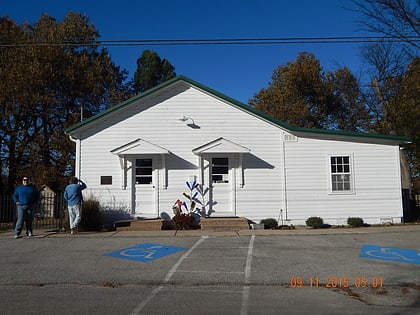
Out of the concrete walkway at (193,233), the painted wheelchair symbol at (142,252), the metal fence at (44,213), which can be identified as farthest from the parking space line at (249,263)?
the metal fence at (44,213)

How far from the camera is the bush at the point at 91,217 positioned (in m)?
13.1

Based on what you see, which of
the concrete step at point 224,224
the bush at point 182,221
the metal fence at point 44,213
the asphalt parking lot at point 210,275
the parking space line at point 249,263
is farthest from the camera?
the metal fence at point 44,213

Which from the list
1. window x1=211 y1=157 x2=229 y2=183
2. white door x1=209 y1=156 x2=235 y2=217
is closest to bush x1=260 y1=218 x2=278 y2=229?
white door x1=209 y1=156 x2=235 y2=217

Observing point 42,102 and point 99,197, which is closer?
point 99,197

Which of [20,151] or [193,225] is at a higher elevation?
[20,151]

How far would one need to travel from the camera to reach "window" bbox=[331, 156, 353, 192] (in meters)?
14.6

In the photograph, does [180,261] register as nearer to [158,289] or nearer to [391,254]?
[158,289]

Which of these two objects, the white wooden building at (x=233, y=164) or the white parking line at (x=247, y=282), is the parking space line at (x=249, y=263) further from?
the white wooden building at (x=233, y=164)

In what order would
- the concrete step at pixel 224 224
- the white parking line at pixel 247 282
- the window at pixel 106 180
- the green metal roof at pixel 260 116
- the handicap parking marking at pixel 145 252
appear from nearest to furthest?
1. the white parking line at pixel 247 282
2. the handicap parking marking at pixel 145 252
3. the concrete step at pixel 224 224
4. the window at pixel 106 180
5. the green metal roof at pixel 260 116

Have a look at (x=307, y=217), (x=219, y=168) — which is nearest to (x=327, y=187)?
(x=307, y=217)

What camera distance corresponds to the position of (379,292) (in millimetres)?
6125

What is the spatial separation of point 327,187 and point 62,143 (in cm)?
1588

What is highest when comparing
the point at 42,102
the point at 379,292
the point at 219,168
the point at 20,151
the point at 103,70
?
the point at 103,70

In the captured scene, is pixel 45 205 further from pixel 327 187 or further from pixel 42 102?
pixel 327 187
